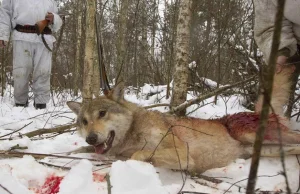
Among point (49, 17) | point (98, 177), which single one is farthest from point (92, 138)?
point (49, 17)

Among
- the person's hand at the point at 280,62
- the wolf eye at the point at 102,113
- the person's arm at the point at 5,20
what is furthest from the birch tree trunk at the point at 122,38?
the wolf eye at the point at 102,113

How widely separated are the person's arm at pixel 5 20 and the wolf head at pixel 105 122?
3.82 m

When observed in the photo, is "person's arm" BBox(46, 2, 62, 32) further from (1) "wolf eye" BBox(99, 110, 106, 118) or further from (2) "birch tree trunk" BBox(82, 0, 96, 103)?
(1) "wolf eye" BBox(99, 110, 106, 118)

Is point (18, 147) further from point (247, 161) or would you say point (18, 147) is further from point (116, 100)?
point (247, 161)

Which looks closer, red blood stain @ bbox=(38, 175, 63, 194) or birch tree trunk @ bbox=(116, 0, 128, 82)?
red blood stain @ bbox=(38, 175, 63, 194)

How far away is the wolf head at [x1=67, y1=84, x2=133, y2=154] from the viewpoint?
3039 millimetres

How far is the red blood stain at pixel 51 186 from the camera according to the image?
6.69ft

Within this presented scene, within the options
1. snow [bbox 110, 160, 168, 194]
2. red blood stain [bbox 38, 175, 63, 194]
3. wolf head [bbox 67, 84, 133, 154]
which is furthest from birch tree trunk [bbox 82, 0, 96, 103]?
snow [bbox 110, 160, 168, 194]

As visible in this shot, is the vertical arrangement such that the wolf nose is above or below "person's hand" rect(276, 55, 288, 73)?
below

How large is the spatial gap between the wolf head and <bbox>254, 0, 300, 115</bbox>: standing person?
1.46 meters

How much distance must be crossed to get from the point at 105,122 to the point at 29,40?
4.35m

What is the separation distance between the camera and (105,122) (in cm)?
319

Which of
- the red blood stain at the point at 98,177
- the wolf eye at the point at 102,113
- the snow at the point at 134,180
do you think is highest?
the wolf eye at the point at 102,113

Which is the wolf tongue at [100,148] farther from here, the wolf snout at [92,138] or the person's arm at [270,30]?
the person's arm at [270,30]
